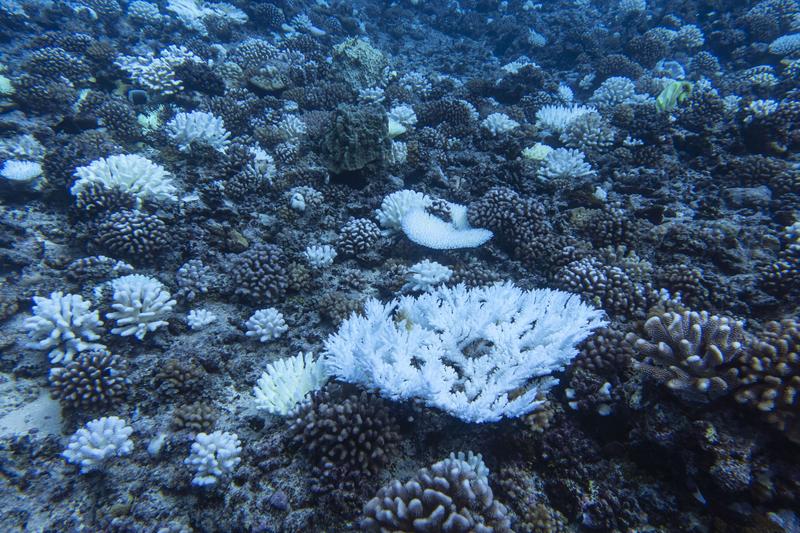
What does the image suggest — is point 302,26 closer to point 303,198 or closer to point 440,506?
point 303,198

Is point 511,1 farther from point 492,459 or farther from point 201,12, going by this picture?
point 492,459

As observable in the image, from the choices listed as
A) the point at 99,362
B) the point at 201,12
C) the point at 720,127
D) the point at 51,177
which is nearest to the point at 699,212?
the point at 720,127

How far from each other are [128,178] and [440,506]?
6882 millimetres

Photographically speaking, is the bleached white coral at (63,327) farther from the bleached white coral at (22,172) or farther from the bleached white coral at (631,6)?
the bleached white coral at (631,6)

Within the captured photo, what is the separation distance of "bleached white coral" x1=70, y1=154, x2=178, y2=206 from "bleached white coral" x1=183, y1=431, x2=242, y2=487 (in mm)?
4490

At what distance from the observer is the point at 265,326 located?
184 inches

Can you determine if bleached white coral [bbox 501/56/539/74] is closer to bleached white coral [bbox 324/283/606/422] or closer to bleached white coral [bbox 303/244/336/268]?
bleached white coral [bbox 303/244/336/268]

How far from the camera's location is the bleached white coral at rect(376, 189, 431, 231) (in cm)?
590

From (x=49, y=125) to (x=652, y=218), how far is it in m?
12.8

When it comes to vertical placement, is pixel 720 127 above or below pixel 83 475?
above

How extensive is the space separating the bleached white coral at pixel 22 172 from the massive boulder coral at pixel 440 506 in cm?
783

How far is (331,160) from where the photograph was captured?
6.79 m

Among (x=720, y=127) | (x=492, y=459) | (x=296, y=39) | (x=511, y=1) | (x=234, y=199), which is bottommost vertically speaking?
(x=492, y=459)

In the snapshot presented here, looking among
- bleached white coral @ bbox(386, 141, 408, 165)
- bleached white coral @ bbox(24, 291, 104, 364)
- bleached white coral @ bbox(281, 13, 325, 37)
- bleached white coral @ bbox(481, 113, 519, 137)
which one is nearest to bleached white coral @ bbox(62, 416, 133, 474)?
bleached white coral @ bbox(24, 291, 104, 364)
